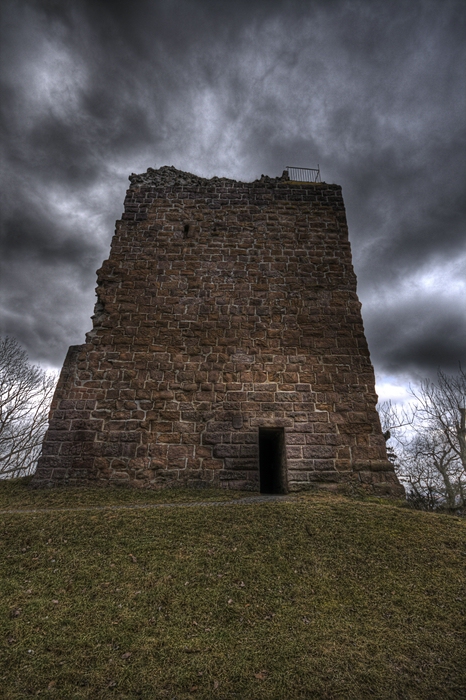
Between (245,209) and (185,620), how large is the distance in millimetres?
9217

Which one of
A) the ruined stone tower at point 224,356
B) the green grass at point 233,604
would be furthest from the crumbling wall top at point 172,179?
the green grass at point 233,604

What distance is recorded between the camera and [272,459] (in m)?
9.46

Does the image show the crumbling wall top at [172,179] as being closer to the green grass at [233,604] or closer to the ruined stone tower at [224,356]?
the ruined stone tower at [224,356]

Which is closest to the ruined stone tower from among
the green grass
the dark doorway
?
the dark doorway

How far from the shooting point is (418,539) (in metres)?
4.95

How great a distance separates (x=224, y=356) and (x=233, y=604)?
17.5ft

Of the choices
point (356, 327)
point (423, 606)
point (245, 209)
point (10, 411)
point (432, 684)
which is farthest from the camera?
point (10, 411)

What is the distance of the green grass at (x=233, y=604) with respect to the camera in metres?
2.81

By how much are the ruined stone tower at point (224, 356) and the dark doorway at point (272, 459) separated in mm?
44

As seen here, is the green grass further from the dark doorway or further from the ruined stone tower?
the dark doorway

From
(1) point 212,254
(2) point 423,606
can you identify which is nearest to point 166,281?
(1) point 212,254

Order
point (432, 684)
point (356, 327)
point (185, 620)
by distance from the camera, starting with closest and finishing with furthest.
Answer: point (432, 684), point (185, 620), point (356, 327)

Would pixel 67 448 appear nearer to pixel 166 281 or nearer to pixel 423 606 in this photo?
pixel 166 281

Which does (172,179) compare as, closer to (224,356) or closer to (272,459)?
(224,356)
